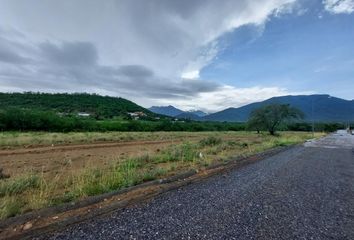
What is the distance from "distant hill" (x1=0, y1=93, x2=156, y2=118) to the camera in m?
79.2

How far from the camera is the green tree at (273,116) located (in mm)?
58062

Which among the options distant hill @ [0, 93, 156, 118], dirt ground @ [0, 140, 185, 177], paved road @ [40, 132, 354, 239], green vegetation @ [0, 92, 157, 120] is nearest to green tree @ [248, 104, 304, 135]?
green vegetation @ [0, 92, 157, 120]

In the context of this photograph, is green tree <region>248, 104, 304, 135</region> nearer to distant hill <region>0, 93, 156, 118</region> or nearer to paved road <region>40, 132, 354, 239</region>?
distant hill <region>0, 93, 156, 118</region>

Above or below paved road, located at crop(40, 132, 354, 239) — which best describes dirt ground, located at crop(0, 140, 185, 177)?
below

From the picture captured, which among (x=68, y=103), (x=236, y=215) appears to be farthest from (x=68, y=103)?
(x=236, y=215)

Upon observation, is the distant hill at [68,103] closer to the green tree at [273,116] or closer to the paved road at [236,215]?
the green tree at [273,116]

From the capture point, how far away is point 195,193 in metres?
7.00

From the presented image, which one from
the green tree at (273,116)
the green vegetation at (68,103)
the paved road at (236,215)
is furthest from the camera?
the green vegetation at (68,103)

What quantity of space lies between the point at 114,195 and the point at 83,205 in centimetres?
90

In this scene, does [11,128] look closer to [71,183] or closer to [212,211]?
[71,183]

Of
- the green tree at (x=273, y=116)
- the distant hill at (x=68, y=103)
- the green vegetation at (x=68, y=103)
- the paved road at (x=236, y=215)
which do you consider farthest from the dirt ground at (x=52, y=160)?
the distant hill at (x=68, y=103)

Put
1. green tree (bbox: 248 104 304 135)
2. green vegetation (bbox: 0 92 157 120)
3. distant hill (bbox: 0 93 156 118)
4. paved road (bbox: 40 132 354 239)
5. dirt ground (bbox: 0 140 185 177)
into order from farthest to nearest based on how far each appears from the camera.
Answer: distant hill (bbox: 0 93 156 118) → green vegetation (bbox: 0 92 157 120) → green tree (bbox: 248 104 304 135) → dirt ground (bbox: 0 140 185 177) → paved road (bbox: 40 132 354 239)

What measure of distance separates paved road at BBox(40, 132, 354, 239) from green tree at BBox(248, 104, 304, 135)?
52.5 metres

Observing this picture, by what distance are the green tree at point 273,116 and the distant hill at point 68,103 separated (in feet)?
160
